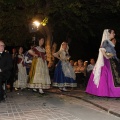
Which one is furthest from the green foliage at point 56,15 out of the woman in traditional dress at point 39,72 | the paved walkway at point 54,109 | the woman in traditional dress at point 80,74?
the paved walkway at point 54,109

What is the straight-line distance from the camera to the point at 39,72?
947 centimetres

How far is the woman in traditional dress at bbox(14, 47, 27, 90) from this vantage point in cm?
1137

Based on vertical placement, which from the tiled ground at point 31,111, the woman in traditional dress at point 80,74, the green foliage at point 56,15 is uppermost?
the green foliage at point 56,15

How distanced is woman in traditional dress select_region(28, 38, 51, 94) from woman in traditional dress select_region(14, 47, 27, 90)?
1776 millimetres

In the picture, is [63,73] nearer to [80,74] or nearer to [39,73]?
[39,73]

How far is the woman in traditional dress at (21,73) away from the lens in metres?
11.4

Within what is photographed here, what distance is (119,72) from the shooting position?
27.3 feet

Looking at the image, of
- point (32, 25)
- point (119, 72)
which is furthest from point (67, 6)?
point (119, 72)

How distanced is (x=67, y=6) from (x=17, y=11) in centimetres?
333

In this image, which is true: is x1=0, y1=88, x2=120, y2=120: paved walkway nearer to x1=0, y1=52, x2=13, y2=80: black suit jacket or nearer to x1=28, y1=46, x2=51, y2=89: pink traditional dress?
x1=0, y1=52, x2=13, y2=80: black suit jacket

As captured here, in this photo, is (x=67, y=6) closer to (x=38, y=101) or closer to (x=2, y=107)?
(x=38, y=101)

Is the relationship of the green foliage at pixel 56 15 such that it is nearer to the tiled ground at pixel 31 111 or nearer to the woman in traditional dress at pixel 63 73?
the woman in traditional dress at pixel 63 73

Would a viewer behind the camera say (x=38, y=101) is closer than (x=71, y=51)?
Yes

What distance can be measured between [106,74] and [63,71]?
2.52 metres
